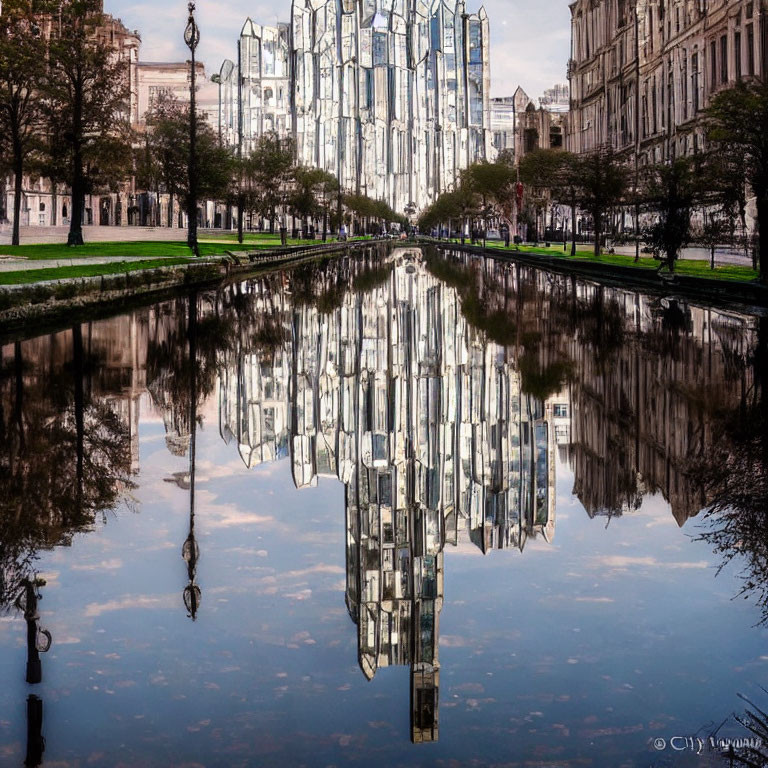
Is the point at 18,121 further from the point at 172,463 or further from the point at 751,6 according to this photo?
the point at 172,463

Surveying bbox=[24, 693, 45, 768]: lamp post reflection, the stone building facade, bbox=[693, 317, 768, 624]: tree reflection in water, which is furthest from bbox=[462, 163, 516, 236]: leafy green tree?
bbox=[24, 693, 45, 768]: lamp post reflection

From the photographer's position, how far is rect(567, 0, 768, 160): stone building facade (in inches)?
2623

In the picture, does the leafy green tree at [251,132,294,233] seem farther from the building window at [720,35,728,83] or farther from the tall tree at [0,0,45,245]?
the building window at [720,35,728,83]

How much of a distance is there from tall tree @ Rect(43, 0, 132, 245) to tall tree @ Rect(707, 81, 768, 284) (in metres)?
34.6

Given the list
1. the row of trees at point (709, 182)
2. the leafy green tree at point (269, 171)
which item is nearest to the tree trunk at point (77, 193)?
the row of trees at point (709, 182)

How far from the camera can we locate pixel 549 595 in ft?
18.0

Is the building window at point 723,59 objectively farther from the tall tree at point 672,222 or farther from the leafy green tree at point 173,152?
the leafy green tree at point 173,152

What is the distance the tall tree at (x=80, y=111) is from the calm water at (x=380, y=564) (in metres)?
49.3

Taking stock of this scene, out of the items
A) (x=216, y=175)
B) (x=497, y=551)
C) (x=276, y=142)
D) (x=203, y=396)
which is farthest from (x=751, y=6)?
(x=497, y=551)

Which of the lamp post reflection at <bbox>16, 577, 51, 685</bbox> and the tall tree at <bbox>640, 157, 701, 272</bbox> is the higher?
the tall tree at <bbox>640, 157, 701, 272</bbox>

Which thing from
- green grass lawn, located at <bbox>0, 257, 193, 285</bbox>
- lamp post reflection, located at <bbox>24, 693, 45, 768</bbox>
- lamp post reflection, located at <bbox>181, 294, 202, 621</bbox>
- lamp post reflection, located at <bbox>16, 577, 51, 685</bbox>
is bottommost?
lamp post reflection, located at <bbox>24, 693, 45, 768</bbox>

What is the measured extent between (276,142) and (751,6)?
42768 mm

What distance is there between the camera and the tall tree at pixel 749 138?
1344 inches

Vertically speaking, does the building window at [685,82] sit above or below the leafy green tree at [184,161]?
above
